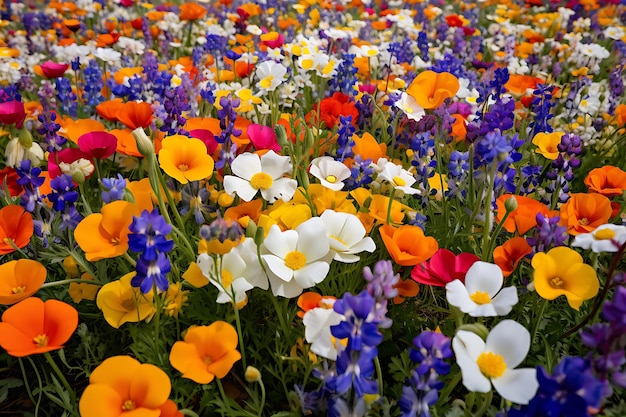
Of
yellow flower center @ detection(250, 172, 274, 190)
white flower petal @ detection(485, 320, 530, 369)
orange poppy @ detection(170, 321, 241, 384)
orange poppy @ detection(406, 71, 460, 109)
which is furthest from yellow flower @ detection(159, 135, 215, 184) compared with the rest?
white flower petal @ detection(485, 320, 530, 369)

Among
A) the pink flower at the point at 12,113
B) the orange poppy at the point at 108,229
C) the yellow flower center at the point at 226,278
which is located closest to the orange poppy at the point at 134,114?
the pink flower at the point at 12,113

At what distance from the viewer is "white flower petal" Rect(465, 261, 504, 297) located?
1206 mm

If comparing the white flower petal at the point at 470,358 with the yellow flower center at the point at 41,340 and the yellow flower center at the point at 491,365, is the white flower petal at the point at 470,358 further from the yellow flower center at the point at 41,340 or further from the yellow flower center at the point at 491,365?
the yellow flower center at the point at 41,340

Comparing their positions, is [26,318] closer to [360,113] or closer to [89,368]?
[89,368]

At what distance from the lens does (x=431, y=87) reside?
6.22ft

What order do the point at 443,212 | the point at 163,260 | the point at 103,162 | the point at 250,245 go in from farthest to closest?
the point at 103,162 → the point at 443,212 → the point at 250,245 → the point at 163,260

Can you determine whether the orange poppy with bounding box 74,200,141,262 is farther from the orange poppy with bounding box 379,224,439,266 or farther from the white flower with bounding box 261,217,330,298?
the orange poppy with bounding box 379,224,439,266

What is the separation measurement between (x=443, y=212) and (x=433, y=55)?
7.67 feet

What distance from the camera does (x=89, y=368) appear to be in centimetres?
147

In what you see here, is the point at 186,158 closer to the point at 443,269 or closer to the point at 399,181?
the point at 399,181

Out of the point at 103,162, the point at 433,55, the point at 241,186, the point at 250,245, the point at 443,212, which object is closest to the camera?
the point at 250,245

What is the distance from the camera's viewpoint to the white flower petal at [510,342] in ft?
3.49

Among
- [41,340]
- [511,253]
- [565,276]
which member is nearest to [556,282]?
[565,276]

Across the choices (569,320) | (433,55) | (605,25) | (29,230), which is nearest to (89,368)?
(29,230)
